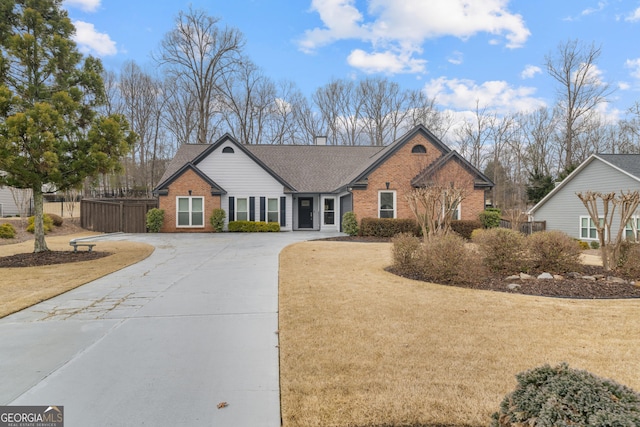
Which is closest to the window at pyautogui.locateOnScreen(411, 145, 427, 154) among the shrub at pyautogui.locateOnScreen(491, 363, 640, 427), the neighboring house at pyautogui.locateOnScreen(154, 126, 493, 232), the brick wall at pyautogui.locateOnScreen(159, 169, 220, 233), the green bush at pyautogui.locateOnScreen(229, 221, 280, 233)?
the neighboring house at pyautogui.locateOnScreen(154, 126, 493, 232)

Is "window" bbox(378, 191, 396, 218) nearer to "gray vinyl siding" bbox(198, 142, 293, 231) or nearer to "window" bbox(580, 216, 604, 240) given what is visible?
"gray vinyl siding" bbox(198, 142, 293, 231)

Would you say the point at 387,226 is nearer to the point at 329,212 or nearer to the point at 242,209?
the point at 329,212

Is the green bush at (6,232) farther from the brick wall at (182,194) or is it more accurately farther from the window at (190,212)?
the window at (190,212)

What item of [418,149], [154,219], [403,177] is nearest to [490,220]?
[403,177]

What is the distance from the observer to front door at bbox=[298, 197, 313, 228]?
2468 centimetres

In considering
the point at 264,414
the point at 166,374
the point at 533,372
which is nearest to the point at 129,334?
the point at 166,374

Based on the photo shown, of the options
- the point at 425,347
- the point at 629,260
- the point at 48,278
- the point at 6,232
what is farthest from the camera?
the point at 6,232

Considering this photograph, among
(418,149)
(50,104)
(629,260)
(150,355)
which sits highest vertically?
(418,149)

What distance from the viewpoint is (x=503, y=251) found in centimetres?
880

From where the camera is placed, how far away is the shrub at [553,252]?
8695 millimetres

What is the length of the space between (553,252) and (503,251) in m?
1.22

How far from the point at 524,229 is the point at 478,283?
773 inches

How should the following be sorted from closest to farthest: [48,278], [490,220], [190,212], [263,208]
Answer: [48,278] → [490,220] → [190,212] → [263,208]

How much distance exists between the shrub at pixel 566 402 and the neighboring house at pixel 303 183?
59.7 ft
